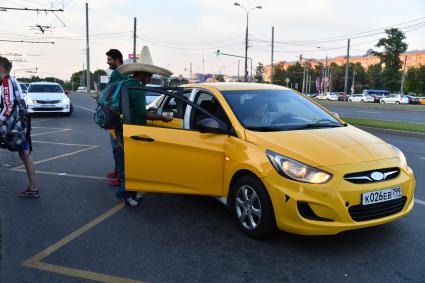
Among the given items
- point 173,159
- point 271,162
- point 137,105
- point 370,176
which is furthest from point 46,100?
point 370,176

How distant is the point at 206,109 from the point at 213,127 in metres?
0.59

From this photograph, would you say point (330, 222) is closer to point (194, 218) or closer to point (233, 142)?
point (233, 142)

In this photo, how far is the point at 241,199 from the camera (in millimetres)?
4137

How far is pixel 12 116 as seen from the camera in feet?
16.9

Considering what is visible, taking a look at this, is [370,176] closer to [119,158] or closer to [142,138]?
[142,138]

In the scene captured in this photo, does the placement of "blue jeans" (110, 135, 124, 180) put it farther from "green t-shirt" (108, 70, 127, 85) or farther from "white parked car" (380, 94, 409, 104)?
"white parked car" (380, 94, 409, 104)

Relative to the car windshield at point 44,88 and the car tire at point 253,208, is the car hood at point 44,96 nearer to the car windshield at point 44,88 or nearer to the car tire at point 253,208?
the car windshield at point 44,88

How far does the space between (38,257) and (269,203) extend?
83.7 inches

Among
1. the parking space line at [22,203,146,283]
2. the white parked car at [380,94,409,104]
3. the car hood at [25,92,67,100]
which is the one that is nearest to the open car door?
the parking space line at [22,203,146,283]

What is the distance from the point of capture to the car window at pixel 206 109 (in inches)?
179

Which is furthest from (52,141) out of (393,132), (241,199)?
(393,132)

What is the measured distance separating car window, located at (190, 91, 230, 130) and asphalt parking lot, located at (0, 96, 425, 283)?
3.66 feet

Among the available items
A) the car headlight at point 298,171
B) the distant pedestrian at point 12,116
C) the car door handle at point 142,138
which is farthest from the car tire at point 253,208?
the distant pedestrian at point 12,116

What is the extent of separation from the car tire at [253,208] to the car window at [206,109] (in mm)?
770
